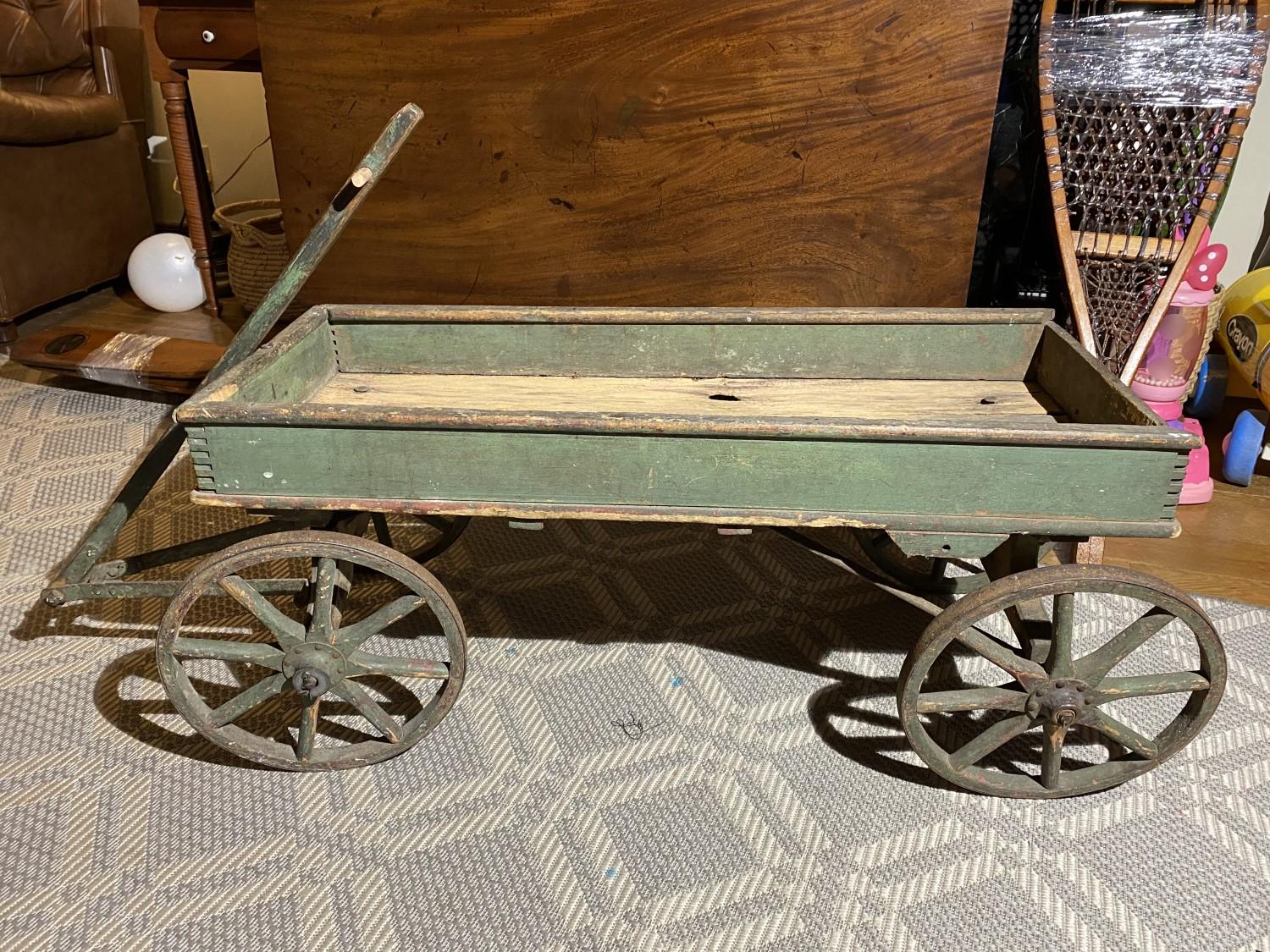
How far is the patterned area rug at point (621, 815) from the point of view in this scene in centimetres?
134

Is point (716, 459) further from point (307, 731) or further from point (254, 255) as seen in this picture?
point (254, 255)

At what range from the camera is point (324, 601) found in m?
1.44

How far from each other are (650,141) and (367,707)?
4.75 ft

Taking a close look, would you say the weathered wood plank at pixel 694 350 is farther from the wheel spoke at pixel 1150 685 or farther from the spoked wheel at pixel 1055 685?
the wheel spoke at pixel 1150 685

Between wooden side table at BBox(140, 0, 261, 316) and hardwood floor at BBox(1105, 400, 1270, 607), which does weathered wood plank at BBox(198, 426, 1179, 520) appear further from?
wooden side table at BBox(140, 0, 261, 316)

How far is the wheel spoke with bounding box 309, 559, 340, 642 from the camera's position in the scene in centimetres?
143

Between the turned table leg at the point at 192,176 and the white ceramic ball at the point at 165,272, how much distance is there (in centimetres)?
4

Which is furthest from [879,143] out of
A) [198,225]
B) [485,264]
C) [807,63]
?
[198,225]

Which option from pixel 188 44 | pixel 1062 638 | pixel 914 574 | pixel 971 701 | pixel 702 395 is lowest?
pixel 914 574

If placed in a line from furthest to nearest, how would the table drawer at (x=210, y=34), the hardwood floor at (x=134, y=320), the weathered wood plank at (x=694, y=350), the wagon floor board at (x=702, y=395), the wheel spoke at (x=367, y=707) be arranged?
the hardwood floor at (x=134, y=320) → the table drawer at (x=210, y=34) → the weathered wood plank at (x=694, y=350) → the wagon floor board at (x=702, y=395) → the wheel spoke at (x=367, y=707)

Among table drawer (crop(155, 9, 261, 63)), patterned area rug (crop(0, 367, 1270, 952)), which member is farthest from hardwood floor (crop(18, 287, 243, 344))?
patterned area rug (crop(0, 367, 1270, 952))

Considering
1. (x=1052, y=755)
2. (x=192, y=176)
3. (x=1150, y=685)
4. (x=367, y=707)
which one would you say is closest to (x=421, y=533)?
(x=367, y=707)

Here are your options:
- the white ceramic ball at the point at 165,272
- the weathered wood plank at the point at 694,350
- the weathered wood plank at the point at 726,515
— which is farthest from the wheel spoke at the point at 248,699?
the white ceramic ball at the point at 165,272

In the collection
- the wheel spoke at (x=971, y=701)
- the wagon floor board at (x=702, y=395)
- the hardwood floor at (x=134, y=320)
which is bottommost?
the hardwood floor at (x=134, y=320)
